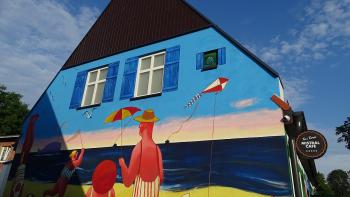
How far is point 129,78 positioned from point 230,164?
5.74 meters

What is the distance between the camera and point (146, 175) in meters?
9.45

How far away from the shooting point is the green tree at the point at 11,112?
4037cm

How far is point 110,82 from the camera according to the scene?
12469 mm

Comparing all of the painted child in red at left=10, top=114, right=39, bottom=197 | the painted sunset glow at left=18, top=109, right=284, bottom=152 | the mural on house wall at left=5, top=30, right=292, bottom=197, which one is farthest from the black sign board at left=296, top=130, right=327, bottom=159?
the painted child in red at left=10, top=114, right=39, bottom=197

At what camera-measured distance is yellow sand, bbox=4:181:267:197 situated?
25.5ft

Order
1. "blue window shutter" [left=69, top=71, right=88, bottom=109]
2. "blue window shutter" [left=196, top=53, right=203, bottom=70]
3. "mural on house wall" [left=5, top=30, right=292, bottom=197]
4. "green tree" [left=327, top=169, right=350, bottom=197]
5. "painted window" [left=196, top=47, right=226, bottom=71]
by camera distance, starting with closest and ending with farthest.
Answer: "mural on house wall" [left=5, top=30, right=292, bottom=197], "painted window" [left=196, top=47, right=226, bottom=71], "blue window shutter" [left=196, top=53, right=203, bottom=70], "blue window shutter" [left=69, top=71, right=88, bottom=109], "green tree" [left=327, top=169, right=350, bottom=197]

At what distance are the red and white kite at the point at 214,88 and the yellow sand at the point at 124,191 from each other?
110 inches

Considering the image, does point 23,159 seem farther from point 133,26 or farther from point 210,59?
point 210,59

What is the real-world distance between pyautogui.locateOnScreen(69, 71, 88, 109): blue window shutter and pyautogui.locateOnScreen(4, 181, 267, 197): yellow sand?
11.9 feet

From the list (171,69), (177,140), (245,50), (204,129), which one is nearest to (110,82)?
(171,69)

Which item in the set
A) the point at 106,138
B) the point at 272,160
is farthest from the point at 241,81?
the point at 106,138

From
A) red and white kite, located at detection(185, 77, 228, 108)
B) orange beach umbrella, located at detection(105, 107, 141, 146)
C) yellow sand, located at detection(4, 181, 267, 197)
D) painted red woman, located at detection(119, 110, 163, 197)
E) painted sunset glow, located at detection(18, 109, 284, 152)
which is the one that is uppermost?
red and white kite, located at detection(185, 77, 228, 108)

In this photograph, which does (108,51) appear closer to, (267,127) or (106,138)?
(106,138)

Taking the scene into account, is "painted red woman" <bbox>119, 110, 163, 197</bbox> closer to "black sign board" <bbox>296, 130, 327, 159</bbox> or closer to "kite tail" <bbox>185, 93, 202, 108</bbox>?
"kite tail" <bbox>185, 93, 202, 108</bbox>
